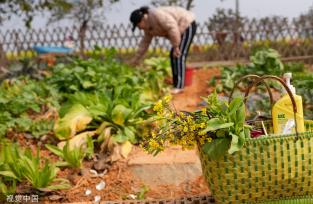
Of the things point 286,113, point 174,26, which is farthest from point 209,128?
point 174,26

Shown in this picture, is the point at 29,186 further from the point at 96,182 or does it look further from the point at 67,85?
the point at 67,85

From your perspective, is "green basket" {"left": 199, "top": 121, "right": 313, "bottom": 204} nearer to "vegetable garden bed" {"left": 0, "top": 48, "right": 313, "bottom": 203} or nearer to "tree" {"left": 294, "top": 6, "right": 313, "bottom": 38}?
"vegetable garden bed" {"left": 0, "top": 48, "right": 313, "bottom": 203}

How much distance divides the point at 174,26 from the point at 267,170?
16.0ft

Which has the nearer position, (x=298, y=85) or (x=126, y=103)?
(x=298, y=85)

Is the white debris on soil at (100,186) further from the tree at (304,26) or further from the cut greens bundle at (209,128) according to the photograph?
the tree at (304,26)

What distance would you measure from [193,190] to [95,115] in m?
1.30

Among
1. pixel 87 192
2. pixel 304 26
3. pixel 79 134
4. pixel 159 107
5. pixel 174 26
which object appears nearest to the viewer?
pixel 159 107

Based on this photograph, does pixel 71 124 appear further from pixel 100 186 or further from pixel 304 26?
pixel 304 26

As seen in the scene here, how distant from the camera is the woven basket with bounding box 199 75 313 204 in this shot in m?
2.48

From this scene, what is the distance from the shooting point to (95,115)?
4.87 m

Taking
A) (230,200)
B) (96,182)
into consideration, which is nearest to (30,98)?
(96,182)

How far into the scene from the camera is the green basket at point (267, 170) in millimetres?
2477

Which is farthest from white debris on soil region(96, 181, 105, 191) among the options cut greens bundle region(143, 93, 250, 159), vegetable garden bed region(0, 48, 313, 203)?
cut greens bundle region(143, 93, 250, 159)

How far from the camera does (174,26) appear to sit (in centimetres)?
719
